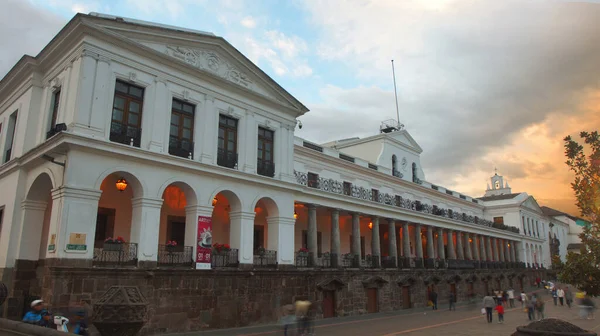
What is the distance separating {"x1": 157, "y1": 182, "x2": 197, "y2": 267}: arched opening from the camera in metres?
16.6

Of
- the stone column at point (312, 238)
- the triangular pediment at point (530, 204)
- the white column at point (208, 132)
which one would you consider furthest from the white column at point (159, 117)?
the triangular pediment at point (530, 204)

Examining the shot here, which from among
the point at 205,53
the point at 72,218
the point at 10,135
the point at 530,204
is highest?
the point at 205,53

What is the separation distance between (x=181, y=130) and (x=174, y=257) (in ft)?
16.3

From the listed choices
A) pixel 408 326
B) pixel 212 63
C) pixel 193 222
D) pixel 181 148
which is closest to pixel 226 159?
pixel 181 148

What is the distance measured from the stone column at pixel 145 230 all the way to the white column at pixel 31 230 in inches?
146

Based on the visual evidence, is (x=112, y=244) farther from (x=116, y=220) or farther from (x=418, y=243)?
(x=418, y=243)

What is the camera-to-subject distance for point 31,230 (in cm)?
1636

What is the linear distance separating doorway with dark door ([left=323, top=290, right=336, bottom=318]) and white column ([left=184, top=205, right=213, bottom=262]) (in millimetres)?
8296

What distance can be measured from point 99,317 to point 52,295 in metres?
7.99

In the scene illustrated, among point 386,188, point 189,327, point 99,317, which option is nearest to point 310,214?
point 189,327

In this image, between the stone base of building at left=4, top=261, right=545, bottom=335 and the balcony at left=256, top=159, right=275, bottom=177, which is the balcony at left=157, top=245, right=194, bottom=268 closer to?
the stone base of building at left=4, top=261, right=545, bottom=335

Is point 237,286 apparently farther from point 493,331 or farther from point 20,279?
point 493,331

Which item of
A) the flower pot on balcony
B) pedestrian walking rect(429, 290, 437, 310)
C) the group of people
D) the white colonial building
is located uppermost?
the white colonial building

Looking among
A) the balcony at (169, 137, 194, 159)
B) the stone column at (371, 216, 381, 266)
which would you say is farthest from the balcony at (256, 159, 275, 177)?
the stone column at (371, 216, 381, 266)
